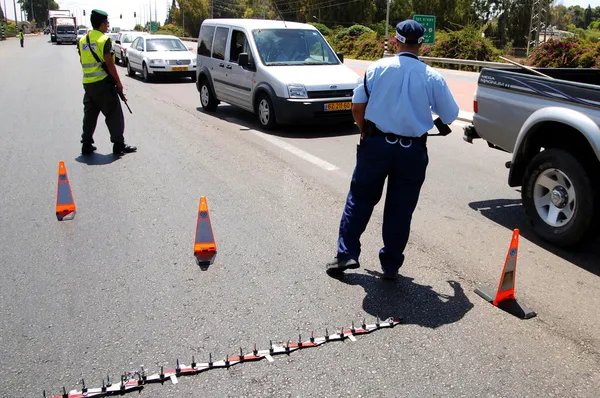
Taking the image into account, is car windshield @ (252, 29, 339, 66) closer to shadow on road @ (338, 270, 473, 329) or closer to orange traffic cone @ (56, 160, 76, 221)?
orange traffic cone @ (56, 160, 76, 221)

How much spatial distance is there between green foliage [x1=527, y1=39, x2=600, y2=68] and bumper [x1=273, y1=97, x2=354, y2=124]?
13.4 m

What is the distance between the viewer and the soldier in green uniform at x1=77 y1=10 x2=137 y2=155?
8312 millimetres

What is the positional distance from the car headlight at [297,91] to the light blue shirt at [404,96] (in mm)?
6269

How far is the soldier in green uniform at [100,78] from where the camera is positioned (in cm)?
831

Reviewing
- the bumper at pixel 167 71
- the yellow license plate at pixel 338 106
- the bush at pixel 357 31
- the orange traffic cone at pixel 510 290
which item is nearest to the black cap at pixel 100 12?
the yellow license plate at pixel 338 106

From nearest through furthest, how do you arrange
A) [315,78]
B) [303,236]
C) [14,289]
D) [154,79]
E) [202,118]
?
1. [14,289]
2. [303,236]
3. [315,78]
4. [202,118]
5. [154,79]

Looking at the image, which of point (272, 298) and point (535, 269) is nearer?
point (272, 298)

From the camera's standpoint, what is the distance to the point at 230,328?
12.3ft

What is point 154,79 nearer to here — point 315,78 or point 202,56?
point 202,56

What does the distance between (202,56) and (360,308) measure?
1044 cm

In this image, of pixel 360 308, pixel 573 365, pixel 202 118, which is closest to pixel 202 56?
pixel 202 118

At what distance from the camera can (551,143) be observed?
5520mm

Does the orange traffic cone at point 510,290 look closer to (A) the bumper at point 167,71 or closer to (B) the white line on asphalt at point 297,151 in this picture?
(B) the white line on asphalt at point 297,151

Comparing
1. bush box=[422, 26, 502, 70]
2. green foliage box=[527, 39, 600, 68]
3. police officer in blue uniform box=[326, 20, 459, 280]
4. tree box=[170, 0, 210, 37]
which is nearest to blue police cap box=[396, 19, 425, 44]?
police officer in blue uniform box=[326, 20, 459, 280]
